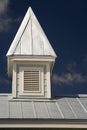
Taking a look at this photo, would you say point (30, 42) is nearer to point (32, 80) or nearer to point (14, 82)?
point (32, 80)

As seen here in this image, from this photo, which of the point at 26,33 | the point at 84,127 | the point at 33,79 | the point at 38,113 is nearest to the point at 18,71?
the point at 33,79

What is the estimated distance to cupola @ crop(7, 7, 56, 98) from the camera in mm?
16594

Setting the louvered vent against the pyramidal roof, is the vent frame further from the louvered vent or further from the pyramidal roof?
the pyramidal roof

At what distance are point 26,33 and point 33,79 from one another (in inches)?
84.7

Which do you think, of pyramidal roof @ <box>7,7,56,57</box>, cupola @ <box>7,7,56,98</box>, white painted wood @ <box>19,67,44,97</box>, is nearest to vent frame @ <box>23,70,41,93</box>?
cupola @ <box>7,7,56,98</box>

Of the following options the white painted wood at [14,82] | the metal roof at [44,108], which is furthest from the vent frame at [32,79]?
the metal roof at [44,108]

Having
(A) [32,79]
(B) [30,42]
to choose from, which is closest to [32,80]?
(A) [32,79]

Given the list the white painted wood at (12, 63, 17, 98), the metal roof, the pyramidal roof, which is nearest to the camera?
the metal roof

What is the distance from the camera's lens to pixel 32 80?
666 inches

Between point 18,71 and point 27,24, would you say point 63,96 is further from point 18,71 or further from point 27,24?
point 27,24

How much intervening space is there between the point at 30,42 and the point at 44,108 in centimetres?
356

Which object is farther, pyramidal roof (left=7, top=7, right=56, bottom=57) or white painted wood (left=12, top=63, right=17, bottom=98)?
pyramidal roof (left=7, top=7, right=56, bottom=57)

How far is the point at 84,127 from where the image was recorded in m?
13.8

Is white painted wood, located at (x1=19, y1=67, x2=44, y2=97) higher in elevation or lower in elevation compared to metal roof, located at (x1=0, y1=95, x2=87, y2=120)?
higher
